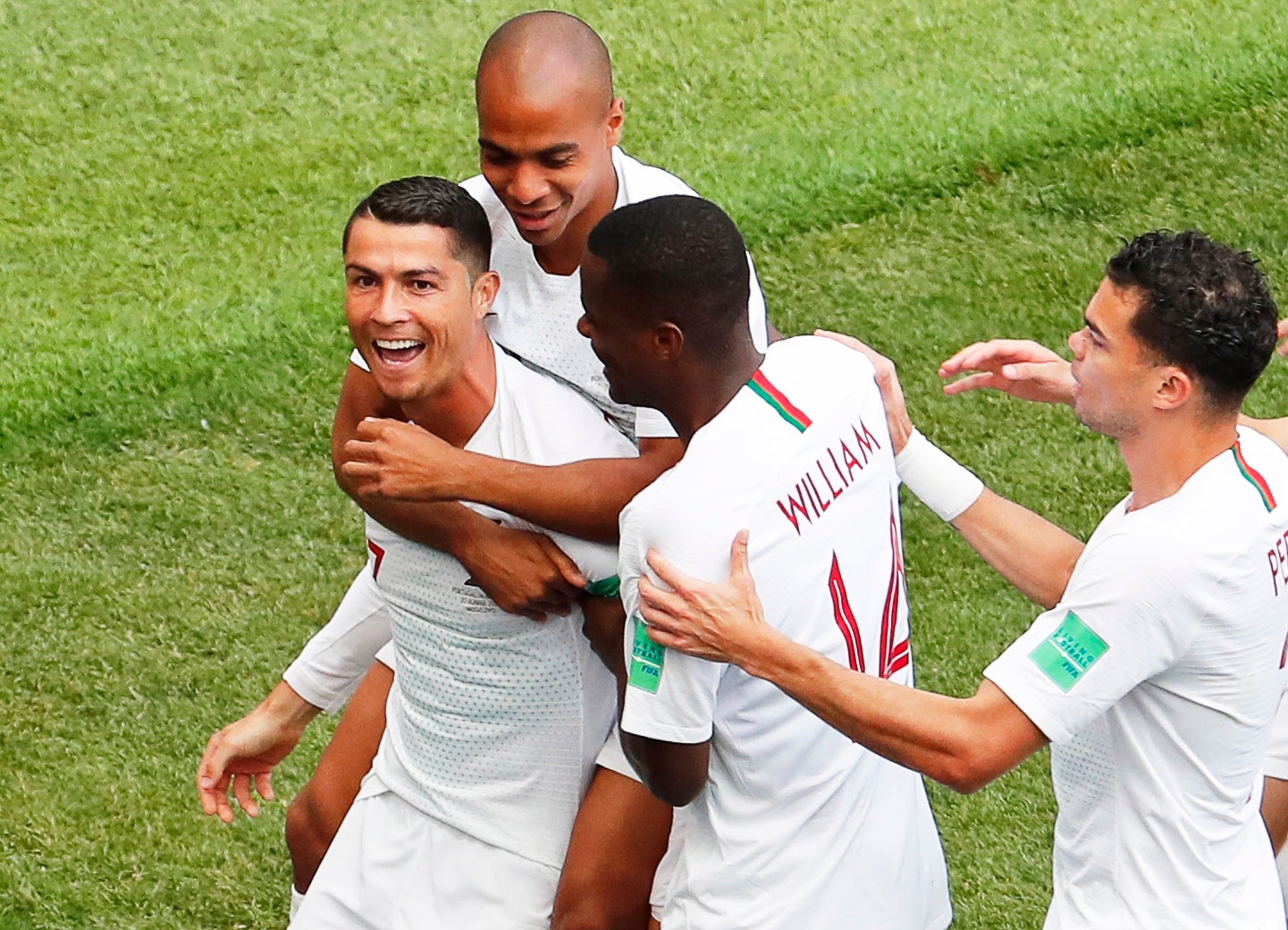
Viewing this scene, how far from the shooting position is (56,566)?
694 cm

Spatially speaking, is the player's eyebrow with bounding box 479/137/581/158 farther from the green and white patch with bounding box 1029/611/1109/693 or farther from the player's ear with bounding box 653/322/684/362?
the green and white patch with bounding box 1029/611/1109/693

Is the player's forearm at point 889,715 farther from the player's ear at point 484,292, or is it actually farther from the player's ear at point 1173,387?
the player's ear at point 484,292

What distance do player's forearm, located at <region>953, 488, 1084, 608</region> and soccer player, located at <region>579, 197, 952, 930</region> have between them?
0.63 metres

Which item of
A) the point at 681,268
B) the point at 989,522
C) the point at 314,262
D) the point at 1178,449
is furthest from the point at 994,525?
the point at 314,262

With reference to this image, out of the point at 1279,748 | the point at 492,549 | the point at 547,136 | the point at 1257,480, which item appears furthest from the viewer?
the point at 1279,748

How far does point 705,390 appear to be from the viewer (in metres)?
2.98

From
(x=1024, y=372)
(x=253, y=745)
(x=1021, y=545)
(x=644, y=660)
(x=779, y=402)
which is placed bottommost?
(x=253, y=745)

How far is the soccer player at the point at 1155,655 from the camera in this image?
9.75 ft

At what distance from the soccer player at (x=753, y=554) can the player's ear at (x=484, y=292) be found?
544 millimetres

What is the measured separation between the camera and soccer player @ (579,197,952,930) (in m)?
2.90

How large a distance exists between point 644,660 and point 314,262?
19.5ft

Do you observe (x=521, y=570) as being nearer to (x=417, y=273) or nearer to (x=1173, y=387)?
(x=417, y=273)

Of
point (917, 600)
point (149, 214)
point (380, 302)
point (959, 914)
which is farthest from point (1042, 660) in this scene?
point (149, 214)

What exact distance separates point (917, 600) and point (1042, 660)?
3.49 metres
